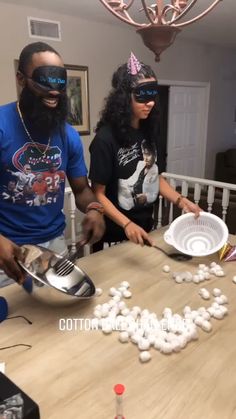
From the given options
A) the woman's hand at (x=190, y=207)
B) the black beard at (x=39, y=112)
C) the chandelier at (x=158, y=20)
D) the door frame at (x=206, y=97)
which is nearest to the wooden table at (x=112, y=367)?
the woman's hand at (x=190, y=207)

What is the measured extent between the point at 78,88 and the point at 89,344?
10.6 ft

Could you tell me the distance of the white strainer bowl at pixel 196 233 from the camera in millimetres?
1440

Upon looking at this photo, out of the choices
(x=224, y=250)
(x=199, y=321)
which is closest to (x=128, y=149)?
(x=224, y=250)

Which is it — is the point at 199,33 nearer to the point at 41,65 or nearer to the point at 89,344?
the point at 41,65

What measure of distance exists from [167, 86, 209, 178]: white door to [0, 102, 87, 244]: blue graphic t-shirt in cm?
408

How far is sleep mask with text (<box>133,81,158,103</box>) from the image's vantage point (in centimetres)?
145

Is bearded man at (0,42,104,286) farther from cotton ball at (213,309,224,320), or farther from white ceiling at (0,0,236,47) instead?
white ceiling at (0,0,236,47)

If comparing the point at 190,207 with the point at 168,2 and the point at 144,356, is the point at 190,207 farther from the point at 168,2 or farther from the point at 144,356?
the point at 168,2

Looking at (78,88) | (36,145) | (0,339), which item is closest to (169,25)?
(36,145)

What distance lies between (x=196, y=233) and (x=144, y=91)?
2.13 ft

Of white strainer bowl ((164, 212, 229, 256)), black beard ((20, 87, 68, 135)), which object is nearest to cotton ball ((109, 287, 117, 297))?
white strainer bowl ((164, 212, 229, 256))

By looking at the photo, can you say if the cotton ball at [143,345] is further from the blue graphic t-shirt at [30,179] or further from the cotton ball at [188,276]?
the blue graphic t-shirt at [30,179]

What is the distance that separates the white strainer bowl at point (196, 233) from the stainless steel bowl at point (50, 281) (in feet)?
1.55

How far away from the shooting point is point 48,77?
1.15 meters
